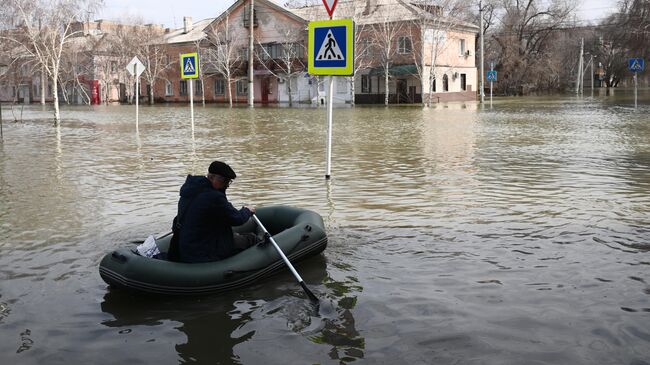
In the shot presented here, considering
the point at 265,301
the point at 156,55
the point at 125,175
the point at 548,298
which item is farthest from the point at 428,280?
the point at 156,55

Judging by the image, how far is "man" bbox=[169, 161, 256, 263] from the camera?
6.13m

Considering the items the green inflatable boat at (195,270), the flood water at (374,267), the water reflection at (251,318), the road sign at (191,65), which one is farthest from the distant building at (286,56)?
the water reflection at (251,318)

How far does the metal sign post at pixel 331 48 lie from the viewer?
10.7m

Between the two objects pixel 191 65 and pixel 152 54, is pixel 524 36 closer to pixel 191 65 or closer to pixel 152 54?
pixel 152 54

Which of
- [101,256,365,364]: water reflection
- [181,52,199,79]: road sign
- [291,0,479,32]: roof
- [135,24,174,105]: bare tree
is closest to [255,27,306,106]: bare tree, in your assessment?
[291,0,479,32]: roof

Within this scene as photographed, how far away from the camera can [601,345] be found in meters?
4.82

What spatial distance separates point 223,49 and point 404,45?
16895 millimetres

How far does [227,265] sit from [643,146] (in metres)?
14.4

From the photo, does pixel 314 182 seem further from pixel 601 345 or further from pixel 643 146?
pixel 643 146

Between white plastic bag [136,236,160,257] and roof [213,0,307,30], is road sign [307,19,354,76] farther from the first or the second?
roof [213,0,307,30]

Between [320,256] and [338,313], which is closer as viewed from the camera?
[338,313]

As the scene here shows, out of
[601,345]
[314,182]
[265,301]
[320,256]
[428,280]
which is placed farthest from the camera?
[314,182]

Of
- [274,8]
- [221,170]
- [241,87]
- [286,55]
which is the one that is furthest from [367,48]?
[221,170]

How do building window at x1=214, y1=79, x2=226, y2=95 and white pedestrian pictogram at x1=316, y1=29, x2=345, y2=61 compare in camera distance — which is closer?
white pedestrian pictogram at x1=316, y1=29, x2=345, y2=61
